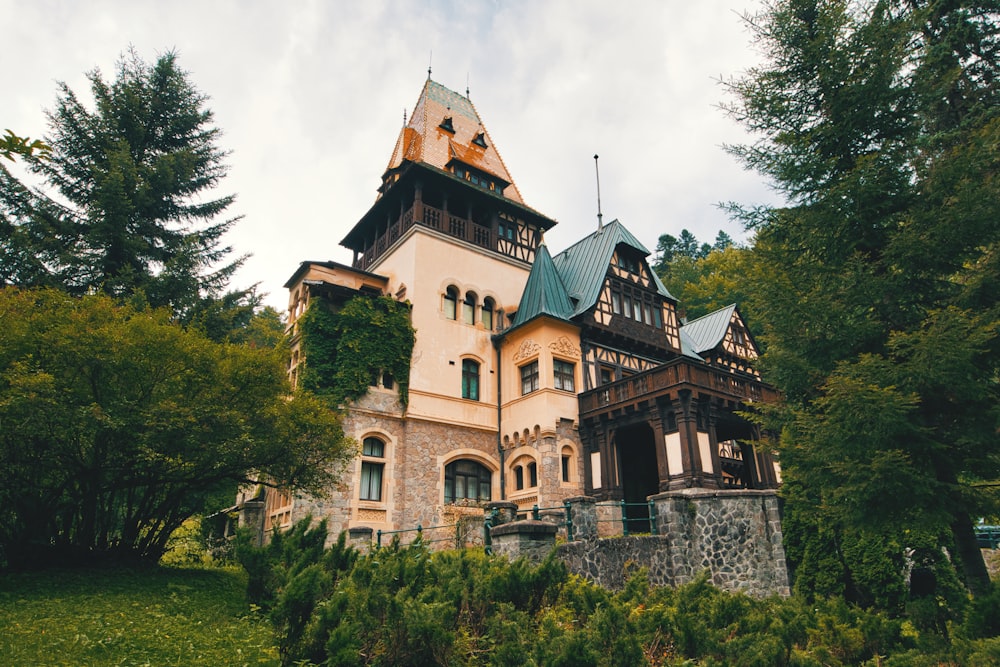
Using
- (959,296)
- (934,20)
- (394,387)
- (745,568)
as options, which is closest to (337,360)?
(394,387)

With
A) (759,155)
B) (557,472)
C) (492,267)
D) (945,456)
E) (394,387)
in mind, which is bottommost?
(945,456)

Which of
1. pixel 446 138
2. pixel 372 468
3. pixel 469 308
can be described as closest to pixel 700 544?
pixel 372 468

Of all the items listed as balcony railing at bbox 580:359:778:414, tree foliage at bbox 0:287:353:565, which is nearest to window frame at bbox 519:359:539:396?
balcony railing at bbox 580:359:778:414

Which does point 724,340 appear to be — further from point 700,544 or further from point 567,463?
point 700,544

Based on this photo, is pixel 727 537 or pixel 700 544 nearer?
pixel 727 537

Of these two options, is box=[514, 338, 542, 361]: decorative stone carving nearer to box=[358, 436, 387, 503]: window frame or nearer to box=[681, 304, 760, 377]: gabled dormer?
box=[358, 436, 387, 503]: window frame

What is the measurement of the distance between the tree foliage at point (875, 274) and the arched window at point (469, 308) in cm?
1417

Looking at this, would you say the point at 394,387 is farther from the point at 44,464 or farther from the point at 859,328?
the point at 859,328

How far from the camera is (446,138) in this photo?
2950 centimetres

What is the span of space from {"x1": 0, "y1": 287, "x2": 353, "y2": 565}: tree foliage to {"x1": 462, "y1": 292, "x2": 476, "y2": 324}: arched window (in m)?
11.8

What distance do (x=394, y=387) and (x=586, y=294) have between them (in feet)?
27.7

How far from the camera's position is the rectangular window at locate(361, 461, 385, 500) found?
20.6 metres

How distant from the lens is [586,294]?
25.2 metres

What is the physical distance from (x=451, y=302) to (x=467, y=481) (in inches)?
271
